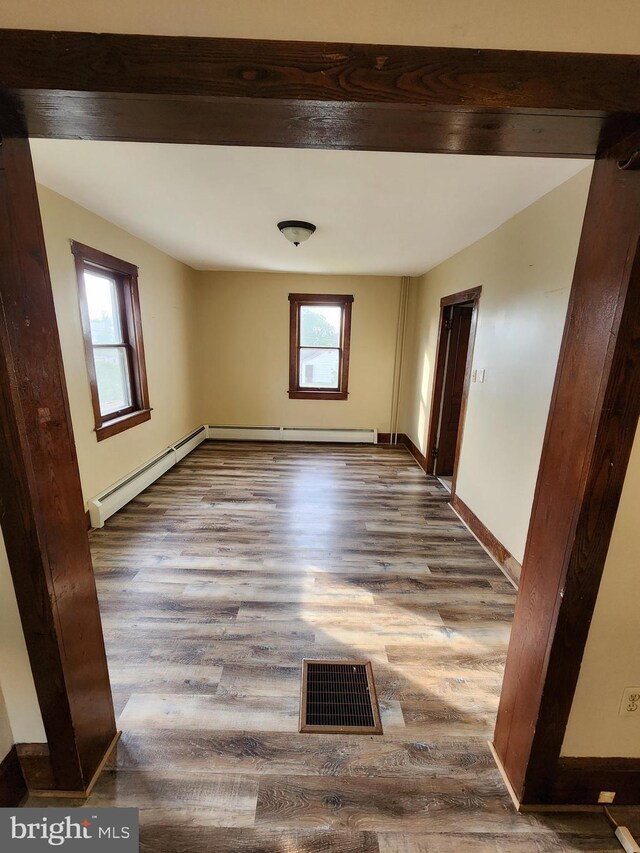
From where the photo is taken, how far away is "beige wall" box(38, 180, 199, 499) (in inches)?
98.1

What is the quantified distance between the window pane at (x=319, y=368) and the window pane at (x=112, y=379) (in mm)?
2450

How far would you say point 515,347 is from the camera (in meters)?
2.42

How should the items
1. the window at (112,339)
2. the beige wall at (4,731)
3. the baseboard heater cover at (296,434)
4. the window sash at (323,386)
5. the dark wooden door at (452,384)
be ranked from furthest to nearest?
1. the baseboard heater cover at (296,434)
2. the window sash at (323,386)
3. the dark wooden door at (452,384)
4. the window at (112,339)
5. the beige wall at (4,731)

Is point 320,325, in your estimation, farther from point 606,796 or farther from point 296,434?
point 606,796

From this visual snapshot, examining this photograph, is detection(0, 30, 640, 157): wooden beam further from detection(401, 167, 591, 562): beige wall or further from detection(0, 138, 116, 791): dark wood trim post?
detection(401, 167, 591, 562): beige wall

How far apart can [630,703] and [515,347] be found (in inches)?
76.8

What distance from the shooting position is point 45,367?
1.01m

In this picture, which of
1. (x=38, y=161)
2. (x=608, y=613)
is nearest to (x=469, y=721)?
(x=608, y=613)

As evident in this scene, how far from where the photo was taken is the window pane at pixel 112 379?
311 centimetres

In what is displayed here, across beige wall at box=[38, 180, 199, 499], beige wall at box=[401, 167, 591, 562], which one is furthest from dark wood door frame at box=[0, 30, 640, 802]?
beige wall at box=[38, 180, 199, 499]

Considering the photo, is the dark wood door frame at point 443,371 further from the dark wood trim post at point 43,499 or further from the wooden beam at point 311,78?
the dark wood trim post at point 43,499

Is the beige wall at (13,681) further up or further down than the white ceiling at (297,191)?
further down

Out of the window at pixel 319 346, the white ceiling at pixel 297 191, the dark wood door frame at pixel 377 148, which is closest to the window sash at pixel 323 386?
the window at pixel 319 346

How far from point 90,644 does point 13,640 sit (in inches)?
9.5
